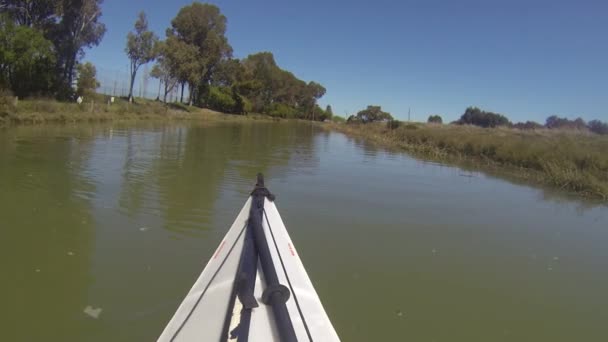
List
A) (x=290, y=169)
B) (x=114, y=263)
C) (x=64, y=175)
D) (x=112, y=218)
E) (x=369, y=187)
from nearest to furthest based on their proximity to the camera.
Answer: (x=114, y=263), (x=112, y=218), (x=64, y=175), (x=369, y=187), (x=290, y=169)

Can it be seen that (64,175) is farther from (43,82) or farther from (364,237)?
(43,82)

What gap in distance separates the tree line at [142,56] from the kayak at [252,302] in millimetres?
27971

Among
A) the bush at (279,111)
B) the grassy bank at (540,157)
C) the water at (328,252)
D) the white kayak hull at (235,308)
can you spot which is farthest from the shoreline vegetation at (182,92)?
the white kayak hull at (235,308)

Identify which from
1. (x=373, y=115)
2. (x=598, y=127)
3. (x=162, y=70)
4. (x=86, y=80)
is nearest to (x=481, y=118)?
(x=373, y=115)

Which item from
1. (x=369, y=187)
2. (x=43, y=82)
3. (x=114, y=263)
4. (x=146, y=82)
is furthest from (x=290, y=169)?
(x=146, y=82)

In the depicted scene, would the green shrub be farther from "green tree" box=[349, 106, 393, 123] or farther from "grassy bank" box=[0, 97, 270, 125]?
"green tree" box=[349, 106, 393, 123]

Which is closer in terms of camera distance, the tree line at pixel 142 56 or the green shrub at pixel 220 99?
the tree line at pixel 142 56

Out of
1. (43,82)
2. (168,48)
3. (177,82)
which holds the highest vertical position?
(168,48)

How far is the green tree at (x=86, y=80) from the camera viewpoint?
32.2 metres

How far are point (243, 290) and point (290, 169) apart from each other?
9.68 metres

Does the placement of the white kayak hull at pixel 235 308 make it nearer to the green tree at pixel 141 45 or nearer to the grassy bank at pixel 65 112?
the grassy bank at pixel 65 112

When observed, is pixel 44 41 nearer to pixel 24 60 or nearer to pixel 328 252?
pixel 24 60

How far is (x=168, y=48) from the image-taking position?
41.5 m

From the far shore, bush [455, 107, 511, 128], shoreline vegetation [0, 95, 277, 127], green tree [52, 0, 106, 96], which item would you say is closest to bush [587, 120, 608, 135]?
the far shore
